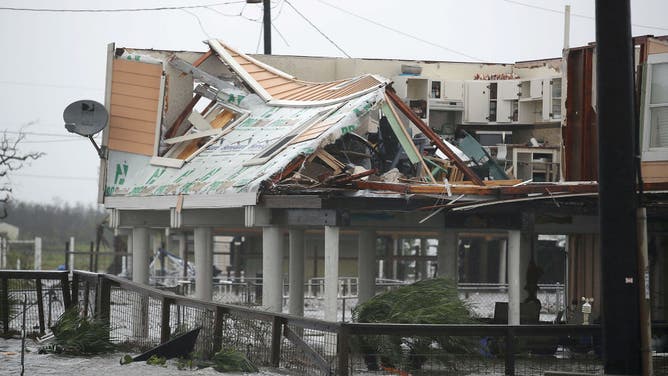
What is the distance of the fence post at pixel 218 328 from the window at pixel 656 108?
9066mm

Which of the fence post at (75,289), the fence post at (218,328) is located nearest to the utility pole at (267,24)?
the fence post at (75,289)

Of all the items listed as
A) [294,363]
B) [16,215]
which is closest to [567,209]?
[294,363]

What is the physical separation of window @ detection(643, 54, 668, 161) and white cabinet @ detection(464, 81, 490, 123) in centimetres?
1594

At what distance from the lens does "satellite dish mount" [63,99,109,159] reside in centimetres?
3091

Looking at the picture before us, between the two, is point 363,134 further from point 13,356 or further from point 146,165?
point 13,356

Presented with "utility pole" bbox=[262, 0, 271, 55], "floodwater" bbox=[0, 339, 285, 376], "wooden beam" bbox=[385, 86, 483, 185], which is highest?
"utility pole" bbox=[262, 0, 271, 55]

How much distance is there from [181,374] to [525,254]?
20.6 m

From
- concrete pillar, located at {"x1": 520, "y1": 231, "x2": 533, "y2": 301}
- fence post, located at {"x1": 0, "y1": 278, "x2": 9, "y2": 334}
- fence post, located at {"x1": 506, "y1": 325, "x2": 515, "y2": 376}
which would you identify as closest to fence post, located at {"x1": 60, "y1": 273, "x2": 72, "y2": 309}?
fence post, located at {"x1": 0, "y1": 278, "x2": 9, "y2": 334}

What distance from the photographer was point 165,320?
18828mm

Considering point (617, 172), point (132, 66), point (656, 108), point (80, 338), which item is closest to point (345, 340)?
point (617, 172)

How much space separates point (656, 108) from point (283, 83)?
45.4ft

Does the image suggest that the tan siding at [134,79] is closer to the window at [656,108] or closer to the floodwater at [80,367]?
the floodwater at [80,367]

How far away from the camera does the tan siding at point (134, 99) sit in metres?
32.2

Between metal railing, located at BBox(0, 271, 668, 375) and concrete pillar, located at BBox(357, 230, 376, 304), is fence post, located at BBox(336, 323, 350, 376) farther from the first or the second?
concrete pillar, located at BBox(357, 230, 376, 304)
